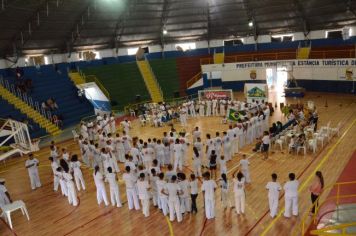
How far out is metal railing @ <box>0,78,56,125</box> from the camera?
86.7 ft

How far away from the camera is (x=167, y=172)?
11.4 m

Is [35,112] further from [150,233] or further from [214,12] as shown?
[214,12]

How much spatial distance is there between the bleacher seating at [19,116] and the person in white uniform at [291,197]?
2033 cm

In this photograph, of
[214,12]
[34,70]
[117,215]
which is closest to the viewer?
[117,215]

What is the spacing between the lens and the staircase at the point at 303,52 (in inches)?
1286

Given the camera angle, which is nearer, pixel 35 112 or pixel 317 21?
pixel 35 112

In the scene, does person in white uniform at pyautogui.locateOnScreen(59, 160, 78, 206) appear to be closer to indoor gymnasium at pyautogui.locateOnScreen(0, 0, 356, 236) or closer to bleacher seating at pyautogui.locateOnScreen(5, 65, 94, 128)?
indoor gymnasium at pyautogui.locateOnScreen(0, 0, 356, 236)

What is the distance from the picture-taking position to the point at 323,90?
3256cm

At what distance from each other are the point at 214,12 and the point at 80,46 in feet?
50.0

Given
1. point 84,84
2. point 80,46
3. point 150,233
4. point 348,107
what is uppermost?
point 80,46

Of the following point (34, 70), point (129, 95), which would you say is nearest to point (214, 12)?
point (129, 95)

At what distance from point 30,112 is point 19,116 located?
3.23 ft

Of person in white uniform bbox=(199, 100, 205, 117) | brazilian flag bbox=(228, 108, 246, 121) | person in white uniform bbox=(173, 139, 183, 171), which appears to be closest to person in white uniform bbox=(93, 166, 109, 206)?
person in white uniform bbox=(173, 139, 183, 171)

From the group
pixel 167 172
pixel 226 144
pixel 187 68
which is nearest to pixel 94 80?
pixel 187 68
